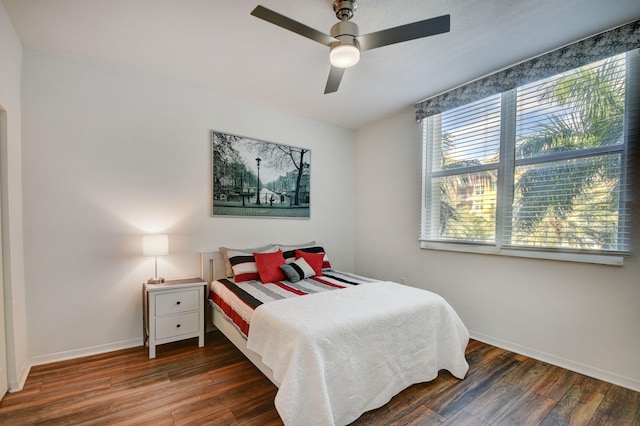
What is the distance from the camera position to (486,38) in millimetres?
2193

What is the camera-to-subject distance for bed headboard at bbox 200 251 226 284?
3.08 metres

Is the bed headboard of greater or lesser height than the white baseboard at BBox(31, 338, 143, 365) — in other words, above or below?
above

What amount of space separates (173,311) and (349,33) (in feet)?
9.03

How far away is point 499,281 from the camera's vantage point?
280 cm

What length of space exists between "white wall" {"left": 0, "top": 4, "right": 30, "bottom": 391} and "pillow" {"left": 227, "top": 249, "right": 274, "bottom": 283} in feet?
5.38

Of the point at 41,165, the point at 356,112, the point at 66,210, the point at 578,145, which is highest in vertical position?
the point at 356,112

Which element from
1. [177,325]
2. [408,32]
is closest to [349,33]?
[408,32]

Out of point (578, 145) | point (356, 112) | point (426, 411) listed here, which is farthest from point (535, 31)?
point (426, 411)

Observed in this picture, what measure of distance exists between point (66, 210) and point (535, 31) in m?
4.17

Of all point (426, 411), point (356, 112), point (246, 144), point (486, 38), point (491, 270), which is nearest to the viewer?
point (426, 411)

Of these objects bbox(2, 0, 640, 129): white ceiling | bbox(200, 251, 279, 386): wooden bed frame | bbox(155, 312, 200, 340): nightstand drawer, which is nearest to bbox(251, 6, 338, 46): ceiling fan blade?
bbox(2, 0, 640, 129): white ceiling

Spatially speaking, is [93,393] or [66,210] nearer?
[93,393]

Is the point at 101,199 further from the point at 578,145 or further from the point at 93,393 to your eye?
the point at 578,145

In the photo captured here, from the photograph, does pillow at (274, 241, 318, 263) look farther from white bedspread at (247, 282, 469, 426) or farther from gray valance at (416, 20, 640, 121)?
gray valance at (416, 20, 640, 121)
